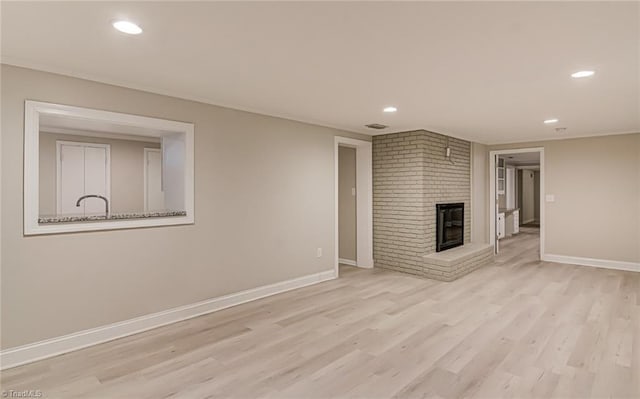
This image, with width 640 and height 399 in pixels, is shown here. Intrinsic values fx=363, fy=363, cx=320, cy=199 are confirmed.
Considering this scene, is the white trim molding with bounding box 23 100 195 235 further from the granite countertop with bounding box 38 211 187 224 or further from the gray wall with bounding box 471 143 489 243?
the gray wall with bounding box 471 143 489 243

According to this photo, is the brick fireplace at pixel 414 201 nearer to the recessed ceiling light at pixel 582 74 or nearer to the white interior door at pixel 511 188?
the recessed ceiling light at pixel 582 74

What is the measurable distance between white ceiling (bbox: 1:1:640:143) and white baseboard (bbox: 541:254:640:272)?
10.1 ft

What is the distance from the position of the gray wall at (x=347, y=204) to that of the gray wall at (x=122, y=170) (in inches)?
126

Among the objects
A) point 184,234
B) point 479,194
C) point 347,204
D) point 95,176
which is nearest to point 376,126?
point 347,204

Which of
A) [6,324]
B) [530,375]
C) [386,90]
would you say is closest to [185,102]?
[386,90]

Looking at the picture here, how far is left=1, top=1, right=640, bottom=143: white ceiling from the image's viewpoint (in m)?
1.97

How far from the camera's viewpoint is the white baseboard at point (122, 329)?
2.74 m

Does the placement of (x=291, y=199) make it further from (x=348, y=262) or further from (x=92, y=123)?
(x=92, y=123)

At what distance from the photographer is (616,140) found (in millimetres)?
5910

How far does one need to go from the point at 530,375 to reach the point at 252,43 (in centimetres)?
297

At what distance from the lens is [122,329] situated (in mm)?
3250

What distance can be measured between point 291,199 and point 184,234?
1.52 meters

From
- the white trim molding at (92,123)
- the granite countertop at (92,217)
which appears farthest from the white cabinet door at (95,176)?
the granite countertop at (92,217)

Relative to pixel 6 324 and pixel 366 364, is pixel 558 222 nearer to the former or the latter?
pixel 366 364
